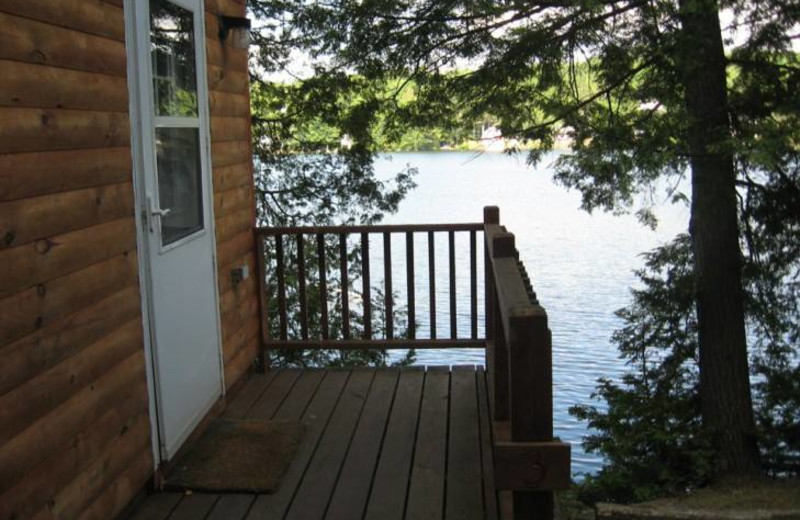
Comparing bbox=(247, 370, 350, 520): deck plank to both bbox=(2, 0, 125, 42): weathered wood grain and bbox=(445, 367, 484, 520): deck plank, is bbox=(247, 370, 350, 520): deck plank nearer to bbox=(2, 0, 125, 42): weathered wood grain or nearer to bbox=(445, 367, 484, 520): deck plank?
bbox=(445, 367, 484, 520): deck plank

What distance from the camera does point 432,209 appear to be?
13.3 m

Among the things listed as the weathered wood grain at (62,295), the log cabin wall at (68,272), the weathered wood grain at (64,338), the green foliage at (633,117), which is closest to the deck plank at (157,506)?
the log cabin wall at (68,272)

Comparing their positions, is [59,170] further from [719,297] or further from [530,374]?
[719,297]

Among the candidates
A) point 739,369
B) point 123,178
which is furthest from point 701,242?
point 123,178

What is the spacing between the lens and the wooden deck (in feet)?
10.2

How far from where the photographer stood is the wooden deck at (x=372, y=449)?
3115 millimetres

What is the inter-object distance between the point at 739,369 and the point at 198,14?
5.73 meters

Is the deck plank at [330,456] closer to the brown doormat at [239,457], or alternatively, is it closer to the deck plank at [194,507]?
the brown doormat at [239,457]

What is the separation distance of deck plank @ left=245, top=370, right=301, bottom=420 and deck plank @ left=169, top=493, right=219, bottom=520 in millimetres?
959

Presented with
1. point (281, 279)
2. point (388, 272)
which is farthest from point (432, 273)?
point (281, 279)

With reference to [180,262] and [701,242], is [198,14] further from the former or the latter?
[701,242]

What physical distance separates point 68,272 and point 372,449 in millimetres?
1684

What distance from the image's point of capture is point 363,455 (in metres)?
3.64

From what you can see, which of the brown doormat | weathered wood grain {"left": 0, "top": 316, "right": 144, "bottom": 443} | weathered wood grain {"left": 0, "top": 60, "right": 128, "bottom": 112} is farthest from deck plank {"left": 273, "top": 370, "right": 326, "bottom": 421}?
weathered wood grain {"left": 0, "top": 60, "right": 128, "bottom": 112}
